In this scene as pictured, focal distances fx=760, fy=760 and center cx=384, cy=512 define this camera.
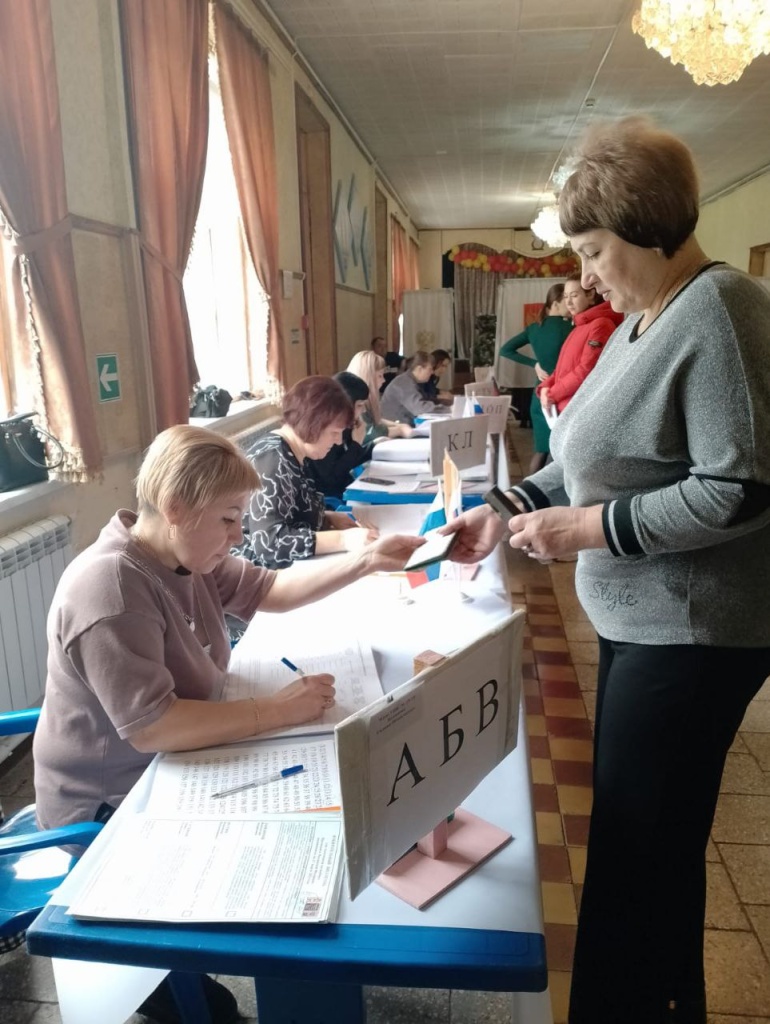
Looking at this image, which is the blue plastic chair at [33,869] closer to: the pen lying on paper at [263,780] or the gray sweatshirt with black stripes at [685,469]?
the pen lying on paper at [263,780]

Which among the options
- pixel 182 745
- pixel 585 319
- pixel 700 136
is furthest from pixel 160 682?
pixel 700 136

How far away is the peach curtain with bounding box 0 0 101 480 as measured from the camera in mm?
2170

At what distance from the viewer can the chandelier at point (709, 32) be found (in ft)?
9.63

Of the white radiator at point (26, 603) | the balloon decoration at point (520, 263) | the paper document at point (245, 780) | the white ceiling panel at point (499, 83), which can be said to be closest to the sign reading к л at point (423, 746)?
the paper document at point (245, 780)

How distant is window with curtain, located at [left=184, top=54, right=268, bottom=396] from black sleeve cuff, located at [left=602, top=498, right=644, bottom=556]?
3.82 metres

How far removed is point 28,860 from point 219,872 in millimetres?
708

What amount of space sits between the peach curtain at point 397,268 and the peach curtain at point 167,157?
8.45 metres

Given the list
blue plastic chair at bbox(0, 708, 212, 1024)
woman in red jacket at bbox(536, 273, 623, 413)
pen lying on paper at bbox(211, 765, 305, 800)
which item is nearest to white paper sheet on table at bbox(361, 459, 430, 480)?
woman in red jacket at bbox(536, 273, 623, 413)

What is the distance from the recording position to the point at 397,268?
12.6m

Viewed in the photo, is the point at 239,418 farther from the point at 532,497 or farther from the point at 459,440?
the point at 532,497

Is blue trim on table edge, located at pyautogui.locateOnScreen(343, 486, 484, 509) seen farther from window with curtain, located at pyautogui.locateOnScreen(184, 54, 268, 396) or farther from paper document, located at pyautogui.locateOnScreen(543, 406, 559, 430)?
window with curtain, located at pyautogui.locateOnScreen(184, 54, 268, 396)

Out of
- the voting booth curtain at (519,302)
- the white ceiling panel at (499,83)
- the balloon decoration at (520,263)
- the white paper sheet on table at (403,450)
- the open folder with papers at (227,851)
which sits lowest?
the open folder with papers at (227,851)

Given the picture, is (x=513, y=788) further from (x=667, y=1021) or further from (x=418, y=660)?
(x=667, y=1021)

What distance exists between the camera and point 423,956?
0.77m
